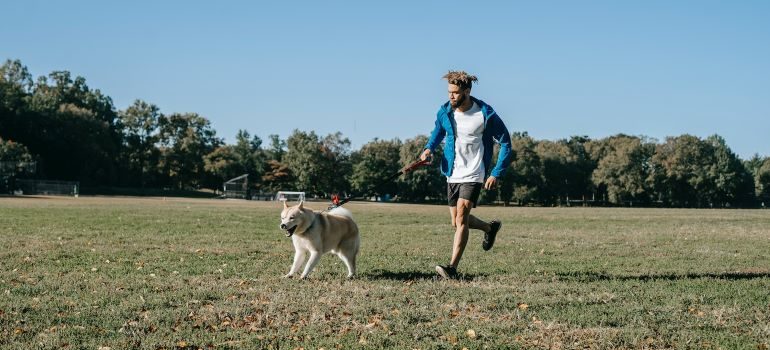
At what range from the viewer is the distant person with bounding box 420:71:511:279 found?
26.4 feet

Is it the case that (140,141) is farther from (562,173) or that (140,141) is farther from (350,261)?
(350,261)

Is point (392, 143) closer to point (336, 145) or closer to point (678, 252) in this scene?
point (336, 145)

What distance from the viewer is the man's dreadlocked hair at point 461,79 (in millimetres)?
7984

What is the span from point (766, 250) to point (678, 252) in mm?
2202

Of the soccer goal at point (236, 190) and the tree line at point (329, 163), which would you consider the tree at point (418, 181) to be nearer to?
the tree line at point (329, 163)

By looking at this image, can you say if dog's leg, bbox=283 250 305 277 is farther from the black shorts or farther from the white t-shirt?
the white t-shirt

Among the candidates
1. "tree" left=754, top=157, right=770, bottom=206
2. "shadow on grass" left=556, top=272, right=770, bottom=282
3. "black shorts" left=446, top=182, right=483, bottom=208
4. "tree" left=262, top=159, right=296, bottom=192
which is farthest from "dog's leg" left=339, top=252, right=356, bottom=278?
"tree" left=754, top=157, right=770, bottom=206

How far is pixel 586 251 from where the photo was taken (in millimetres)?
12484

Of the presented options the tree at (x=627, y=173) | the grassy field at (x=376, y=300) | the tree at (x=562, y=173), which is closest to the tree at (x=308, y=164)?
the tree at (x=562, y=173)

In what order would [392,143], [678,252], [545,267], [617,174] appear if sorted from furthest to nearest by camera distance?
[392,143] → [617,174] → [678,252] → [545,267]

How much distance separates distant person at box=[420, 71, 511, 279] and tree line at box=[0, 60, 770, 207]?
74737 mm

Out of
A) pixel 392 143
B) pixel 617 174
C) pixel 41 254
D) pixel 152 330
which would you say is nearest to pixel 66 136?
pixel 392 143

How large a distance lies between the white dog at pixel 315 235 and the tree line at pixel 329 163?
246 ft

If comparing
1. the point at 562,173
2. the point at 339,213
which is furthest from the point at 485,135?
the point at 562,173
